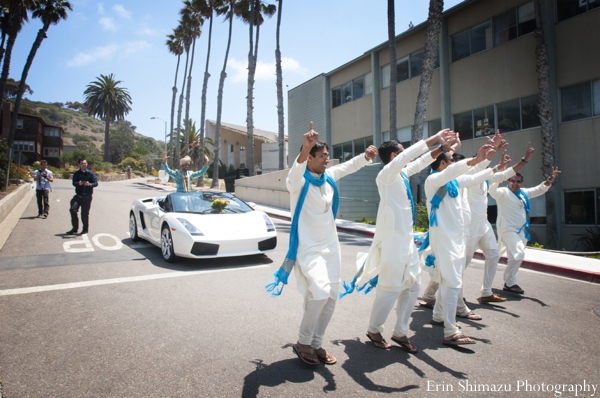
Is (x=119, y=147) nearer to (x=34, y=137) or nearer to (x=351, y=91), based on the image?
(x=34, y=137)

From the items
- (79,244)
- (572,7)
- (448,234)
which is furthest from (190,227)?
(572,7)

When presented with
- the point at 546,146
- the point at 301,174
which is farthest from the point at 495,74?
the point at 301,174

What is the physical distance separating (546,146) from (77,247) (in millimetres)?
13795

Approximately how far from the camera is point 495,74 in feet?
53.0

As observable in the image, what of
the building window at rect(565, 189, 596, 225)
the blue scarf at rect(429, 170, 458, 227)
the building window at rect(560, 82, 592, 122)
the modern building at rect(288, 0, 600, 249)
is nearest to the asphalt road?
the blue scarf at rect(429, 170, 458, 227)

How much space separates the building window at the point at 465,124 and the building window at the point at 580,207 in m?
4.67

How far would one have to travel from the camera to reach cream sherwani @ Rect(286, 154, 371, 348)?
3383mm

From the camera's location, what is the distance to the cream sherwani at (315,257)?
11.1ft

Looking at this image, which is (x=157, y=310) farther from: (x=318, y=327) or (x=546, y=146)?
(x=546, y=146)

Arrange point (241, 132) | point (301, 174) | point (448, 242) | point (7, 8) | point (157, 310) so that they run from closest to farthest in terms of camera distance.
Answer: point (301, 174) < point (448, 242) < point (157, 310) < point (7, 8) < point (241, 132)

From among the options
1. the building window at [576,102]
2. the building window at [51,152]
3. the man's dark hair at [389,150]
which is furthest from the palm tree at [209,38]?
the building window at [51,152]

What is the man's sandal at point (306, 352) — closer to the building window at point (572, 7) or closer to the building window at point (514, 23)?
the building window at point (572, 7)

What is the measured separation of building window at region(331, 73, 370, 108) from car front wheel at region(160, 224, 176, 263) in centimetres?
1717

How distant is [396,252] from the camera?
3779 mm
